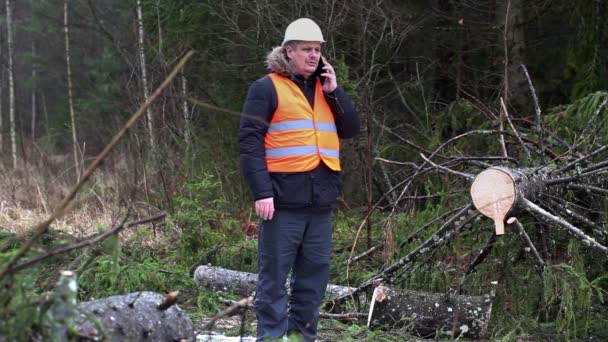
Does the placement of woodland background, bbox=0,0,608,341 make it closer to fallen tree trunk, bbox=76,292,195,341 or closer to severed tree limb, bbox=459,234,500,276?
severed tree limb, bbox=459,234,500,276

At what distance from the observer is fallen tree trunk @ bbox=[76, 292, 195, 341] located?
3.12m

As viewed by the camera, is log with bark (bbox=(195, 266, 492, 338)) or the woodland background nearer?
log with bark (bbox=(195, 266, 492, 338))

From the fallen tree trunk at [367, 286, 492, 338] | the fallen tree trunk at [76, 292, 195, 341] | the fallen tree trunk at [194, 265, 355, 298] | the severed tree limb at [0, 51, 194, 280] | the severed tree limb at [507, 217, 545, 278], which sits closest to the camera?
the severed tree limb at [0, 51, 194, 280]

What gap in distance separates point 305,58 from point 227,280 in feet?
8.25

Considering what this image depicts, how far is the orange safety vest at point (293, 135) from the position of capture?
4.86 meters

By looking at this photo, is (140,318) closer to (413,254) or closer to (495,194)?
(495,194)

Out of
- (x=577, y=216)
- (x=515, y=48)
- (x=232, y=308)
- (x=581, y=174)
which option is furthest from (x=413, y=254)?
(x=515, y=48)

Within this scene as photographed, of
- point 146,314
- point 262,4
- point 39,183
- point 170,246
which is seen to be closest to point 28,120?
point 39,183

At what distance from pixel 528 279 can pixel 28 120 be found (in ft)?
87.3

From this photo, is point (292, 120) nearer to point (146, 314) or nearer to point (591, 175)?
point (146, 314)

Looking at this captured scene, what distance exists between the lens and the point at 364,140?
34.4 feet

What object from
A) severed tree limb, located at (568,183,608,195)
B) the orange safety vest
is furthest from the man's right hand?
severed tree limb, located at (568,183,608,195)

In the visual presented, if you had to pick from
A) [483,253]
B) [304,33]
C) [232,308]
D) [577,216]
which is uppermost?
[304,33]

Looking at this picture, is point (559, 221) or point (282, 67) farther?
point (559, 221)
